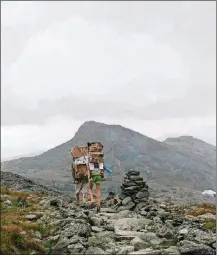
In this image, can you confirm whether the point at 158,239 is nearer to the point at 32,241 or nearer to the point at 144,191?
the point at 32,241

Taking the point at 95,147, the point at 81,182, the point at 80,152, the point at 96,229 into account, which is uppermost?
the point at 95,147

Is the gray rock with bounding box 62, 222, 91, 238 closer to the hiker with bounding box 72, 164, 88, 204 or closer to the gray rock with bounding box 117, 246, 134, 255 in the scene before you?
the gray rock with bounding box 117, 246, 134, 255

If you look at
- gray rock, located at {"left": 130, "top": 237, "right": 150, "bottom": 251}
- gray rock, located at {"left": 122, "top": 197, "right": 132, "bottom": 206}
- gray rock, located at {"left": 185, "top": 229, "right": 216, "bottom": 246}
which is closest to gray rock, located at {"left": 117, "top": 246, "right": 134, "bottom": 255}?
gray rock, located at {"left": 130, "top": 237, "right": 150, "bottom": 251}

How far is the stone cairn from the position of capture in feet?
75.8

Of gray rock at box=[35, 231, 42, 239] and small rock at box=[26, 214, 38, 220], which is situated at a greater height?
small rock at box=[26, 214, 38, 220]

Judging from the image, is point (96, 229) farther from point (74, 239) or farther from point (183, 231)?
point (183, 231)

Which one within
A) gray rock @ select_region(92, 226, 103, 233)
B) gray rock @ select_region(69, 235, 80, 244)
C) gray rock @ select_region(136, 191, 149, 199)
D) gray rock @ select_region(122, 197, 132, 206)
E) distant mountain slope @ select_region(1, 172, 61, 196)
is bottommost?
distant mountain slope @ select_region(1, 172, 61, 196)

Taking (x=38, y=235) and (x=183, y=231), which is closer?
(x=183, y=231)

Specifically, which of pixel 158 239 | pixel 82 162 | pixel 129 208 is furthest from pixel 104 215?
pixel 158 239

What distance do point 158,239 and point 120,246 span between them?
1.49 metres

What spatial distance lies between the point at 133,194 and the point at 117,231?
6.99 metres

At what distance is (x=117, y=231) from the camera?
55.6 feet

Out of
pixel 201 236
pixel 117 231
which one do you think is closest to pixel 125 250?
pixel 117 231

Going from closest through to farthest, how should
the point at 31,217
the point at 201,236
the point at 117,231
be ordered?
1. the point at 201,236
2. the point at 117,231
3. the point at 31,217
